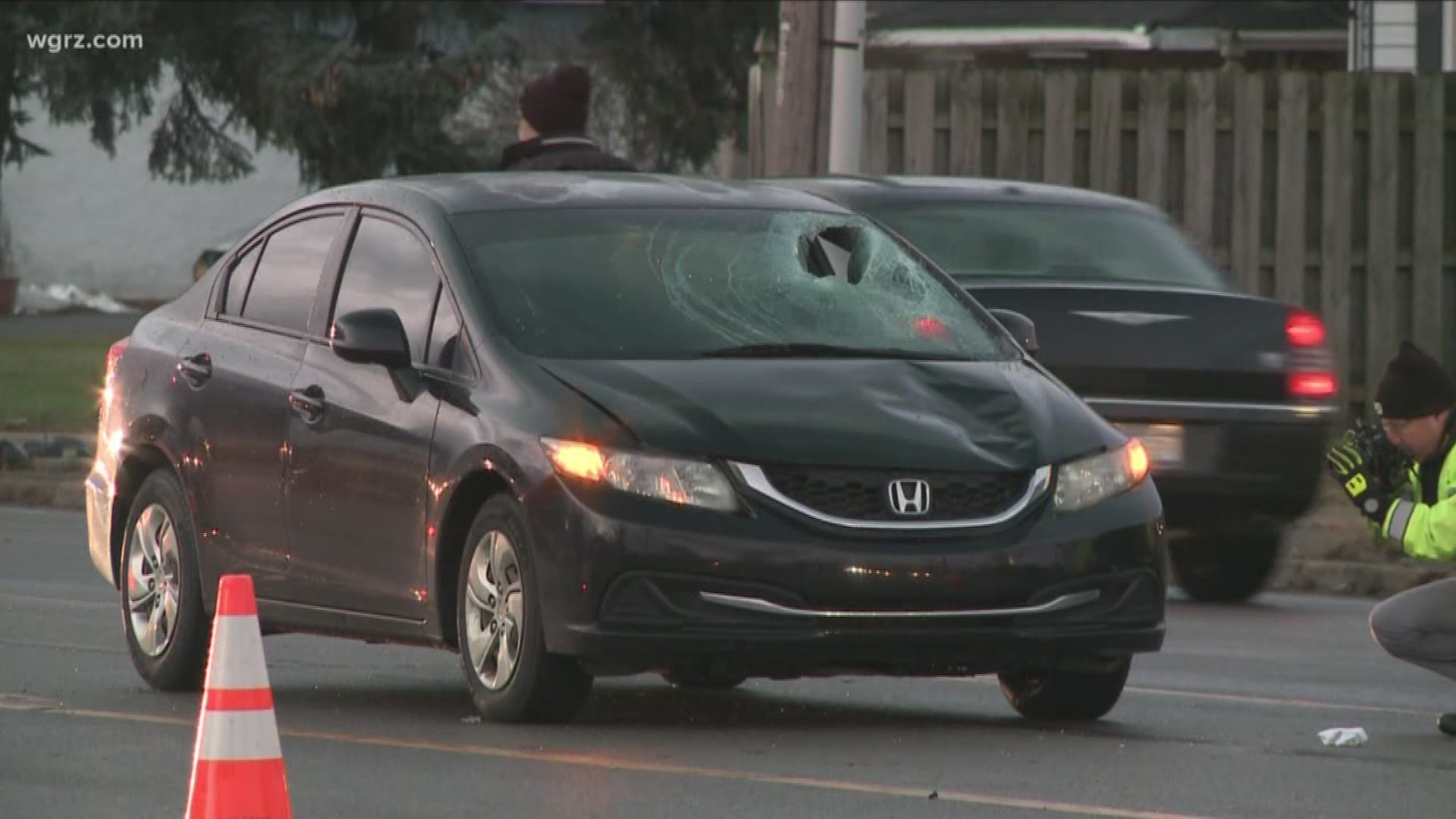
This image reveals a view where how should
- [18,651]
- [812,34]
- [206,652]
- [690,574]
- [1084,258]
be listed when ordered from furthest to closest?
[812,34] → [1084,258] → [18,651] → [206,652] → [690,574]

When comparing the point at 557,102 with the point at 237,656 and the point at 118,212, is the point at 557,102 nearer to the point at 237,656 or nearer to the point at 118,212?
the point at 237,656

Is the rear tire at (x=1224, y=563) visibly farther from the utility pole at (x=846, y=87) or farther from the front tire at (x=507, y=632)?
the front tire at (x=507, y=632)

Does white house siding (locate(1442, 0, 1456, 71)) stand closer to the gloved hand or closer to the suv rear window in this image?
the suv rear window

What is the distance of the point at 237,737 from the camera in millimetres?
6422

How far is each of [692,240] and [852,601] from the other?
1.62 meters

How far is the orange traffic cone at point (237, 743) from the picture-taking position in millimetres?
6379

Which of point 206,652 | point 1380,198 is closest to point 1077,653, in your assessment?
point 206,652

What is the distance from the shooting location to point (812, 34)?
19.0 m

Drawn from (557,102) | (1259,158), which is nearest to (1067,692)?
(557,102)

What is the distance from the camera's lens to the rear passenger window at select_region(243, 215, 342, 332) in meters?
10.3

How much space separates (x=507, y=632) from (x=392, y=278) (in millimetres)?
1419

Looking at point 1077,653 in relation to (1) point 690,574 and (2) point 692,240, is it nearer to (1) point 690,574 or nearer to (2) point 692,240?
(1) point 690,574

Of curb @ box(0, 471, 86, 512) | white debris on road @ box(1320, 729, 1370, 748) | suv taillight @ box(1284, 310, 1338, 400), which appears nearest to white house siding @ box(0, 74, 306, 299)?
curb @ box(0, 471, 86, 512)

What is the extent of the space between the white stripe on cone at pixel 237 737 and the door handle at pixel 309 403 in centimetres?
333
